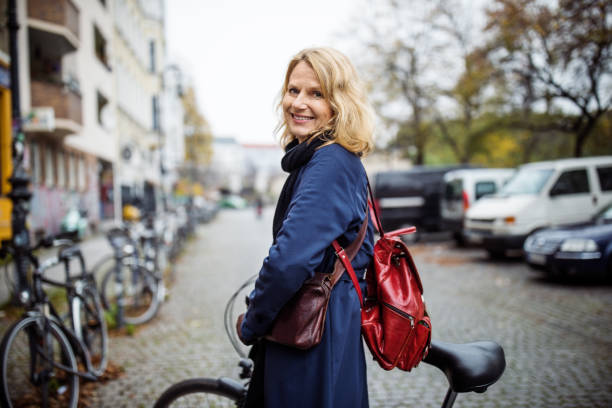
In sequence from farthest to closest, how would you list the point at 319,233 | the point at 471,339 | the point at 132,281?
the point at 132,281 → the point at 471,339 → the point at 319,233

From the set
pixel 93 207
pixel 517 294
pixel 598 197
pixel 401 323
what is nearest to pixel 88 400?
pixel 401 323

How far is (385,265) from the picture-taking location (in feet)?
5.95

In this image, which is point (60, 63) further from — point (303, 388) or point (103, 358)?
point (303, 388)

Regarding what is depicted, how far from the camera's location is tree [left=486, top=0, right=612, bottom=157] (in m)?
13.3

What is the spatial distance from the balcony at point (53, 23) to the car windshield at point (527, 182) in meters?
13.6

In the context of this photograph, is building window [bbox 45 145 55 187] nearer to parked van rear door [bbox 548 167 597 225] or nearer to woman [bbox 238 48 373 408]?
parked van rear door [bbox 548 167 597 225]

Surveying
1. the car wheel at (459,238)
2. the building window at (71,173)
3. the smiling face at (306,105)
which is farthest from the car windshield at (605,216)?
the building window at (71,173)

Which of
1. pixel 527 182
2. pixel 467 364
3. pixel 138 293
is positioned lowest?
pixel 138 293

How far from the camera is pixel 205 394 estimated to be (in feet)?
8.13

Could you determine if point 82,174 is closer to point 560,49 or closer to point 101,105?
point 101,105

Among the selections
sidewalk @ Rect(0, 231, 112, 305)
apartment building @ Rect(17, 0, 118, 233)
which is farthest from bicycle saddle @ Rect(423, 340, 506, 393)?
apartment building @ Rect(17, 0, 118, 233)

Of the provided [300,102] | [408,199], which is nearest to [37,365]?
[300,102]

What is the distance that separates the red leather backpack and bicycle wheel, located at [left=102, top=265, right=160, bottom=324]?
16.0 ft

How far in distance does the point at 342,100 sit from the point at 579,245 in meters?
7.21
